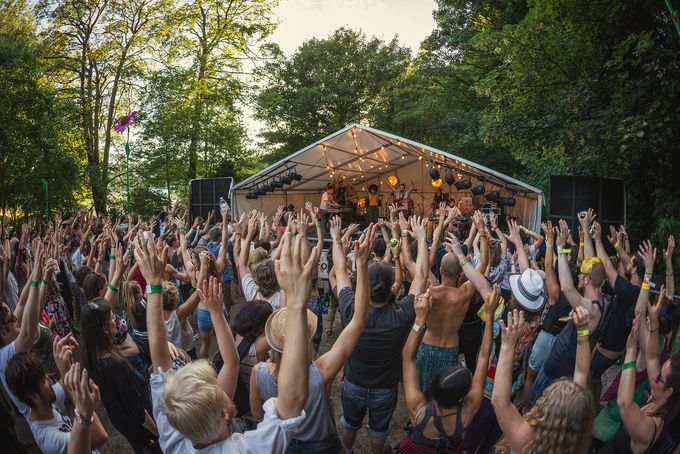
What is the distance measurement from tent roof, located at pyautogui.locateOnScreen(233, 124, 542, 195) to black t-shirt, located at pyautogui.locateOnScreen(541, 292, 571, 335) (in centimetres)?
738

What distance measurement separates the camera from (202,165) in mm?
19750

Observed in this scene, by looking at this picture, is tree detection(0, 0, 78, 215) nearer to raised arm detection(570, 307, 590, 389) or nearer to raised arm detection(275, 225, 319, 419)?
raised arm detection(275, 225, 319, 419)

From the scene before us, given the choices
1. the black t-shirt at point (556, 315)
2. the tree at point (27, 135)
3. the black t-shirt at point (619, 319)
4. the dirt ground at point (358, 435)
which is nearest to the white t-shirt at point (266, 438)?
the dirt ground at point (358, 435)

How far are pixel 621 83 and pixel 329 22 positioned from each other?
20.9 m

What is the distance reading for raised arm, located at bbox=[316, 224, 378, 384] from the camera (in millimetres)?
1896

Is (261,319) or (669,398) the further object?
(261,319)

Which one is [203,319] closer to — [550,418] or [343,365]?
[343,365]

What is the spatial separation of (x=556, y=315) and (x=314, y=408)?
8.57 feet

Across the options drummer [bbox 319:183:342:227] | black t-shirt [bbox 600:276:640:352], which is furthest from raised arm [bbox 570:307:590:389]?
drummer [bbox 319:183:342:227]

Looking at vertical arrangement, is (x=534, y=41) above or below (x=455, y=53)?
below

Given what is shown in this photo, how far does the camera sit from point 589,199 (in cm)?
967

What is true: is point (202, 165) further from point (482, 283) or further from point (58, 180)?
point (482, 283)

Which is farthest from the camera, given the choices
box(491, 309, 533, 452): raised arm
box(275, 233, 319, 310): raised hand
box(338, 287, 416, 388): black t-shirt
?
box(338, 287, 416, 388): black t-shirt

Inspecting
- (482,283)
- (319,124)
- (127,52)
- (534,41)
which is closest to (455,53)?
(319,124)
